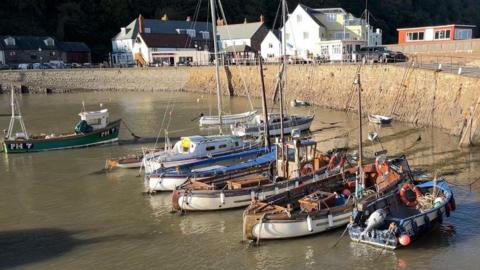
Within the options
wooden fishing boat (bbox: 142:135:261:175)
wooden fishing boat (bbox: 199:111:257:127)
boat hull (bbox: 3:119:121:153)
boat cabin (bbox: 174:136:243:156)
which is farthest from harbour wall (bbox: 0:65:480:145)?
boat hull (bbox: 3:119:121:153)

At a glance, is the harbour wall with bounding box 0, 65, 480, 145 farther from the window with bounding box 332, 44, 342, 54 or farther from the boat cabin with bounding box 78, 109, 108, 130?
the boat cabin with bounding box 78, 109, 108, 130

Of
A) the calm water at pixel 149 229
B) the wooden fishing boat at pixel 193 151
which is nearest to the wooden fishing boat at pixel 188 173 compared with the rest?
the calm water at pixel 149 229

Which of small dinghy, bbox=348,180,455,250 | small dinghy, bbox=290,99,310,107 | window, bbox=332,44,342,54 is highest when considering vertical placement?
window, bbox=332,44,342,54

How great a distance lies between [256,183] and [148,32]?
282 ft

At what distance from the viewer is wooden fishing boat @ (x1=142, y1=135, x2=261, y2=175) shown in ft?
97.1

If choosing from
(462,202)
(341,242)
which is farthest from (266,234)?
(462,202)

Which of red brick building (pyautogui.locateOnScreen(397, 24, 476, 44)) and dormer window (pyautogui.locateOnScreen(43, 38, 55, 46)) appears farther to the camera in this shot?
dormer window (pyautogui.locateOnScreen(43, 38, 55, 46))

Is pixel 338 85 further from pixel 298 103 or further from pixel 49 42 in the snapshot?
pixel 49 42

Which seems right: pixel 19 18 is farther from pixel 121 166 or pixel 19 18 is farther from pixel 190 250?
pixel 190 250

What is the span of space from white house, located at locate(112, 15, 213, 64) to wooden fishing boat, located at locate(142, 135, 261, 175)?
73271mm

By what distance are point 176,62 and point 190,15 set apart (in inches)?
1271

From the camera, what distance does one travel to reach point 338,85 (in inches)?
2216

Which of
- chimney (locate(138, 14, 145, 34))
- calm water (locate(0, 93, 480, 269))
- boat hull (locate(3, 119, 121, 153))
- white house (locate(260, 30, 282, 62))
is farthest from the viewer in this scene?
chimney (locate(138, 14, 145, 34))

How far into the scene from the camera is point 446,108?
131ft
